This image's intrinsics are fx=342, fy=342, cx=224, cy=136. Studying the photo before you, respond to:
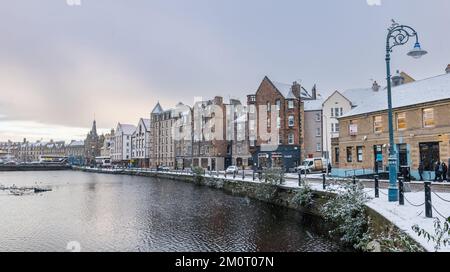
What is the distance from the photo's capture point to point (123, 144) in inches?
4451

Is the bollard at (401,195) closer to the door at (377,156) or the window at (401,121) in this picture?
the window at (401,121)

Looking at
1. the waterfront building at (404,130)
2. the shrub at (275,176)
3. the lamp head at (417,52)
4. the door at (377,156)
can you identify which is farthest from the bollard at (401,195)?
the door at (377,156)

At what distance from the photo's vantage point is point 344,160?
1471 inches

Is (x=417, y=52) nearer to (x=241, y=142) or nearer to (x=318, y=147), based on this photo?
(x=318, y=147)

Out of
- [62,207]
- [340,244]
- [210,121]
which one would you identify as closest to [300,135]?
[210,121]

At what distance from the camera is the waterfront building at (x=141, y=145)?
327 feet

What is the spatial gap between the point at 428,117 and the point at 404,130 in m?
2.49

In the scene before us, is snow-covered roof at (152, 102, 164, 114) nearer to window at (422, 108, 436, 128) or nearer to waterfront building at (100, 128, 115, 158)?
waterfront building at (100, 128, 115, 158)

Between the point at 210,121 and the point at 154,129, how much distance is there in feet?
91.8

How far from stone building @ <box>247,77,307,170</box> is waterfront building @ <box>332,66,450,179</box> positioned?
16.0 metres

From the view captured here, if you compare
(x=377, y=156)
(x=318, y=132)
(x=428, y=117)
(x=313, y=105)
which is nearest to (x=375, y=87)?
(x=313, y=105)

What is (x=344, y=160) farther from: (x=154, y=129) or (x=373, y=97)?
(x=154, y=129)

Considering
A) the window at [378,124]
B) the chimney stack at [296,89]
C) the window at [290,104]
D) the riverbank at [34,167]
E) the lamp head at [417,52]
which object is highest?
the chimney stack at [296,89]

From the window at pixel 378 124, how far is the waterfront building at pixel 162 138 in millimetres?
58484
